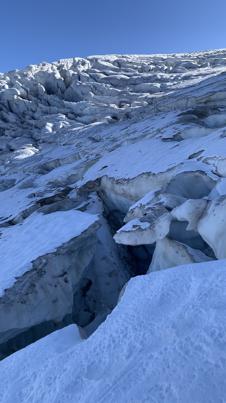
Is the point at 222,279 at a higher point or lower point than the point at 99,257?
higher

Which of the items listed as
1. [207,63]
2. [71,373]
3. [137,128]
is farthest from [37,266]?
[207,63]

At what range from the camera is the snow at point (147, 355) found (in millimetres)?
3631

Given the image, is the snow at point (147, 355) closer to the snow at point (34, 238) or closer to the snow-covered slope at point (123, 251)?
the snow-covered slope at point (123, 251)

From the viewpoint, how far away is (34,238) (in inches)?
383

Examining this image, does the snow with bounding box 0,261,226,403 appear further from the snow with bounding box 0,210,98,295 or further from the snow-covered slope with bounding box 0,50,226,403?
the snow with bounding box 0,210,98,295

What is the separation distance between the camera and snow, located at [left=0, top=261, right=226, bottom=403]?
3631mm

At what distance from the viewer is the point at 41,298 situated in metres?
8.35

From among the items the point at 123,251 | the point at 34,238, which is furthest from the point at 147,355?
the point at 123,251

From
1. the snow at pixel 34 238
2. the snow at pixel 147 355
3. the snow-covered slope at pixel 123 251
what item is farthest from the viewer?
the snow at pixel 34 238

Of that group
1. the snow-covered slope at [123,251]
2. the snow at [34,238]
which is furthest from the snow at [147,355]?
the snow at [34,238]

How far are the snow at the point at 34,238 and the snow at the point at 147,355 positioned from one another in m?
3.30

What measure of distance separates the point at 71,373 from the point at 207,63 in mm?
43653

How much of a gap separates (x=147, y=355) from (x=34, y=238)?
6128 millimetres

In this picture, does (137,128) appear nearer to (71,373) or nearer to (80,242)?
(80,242)
